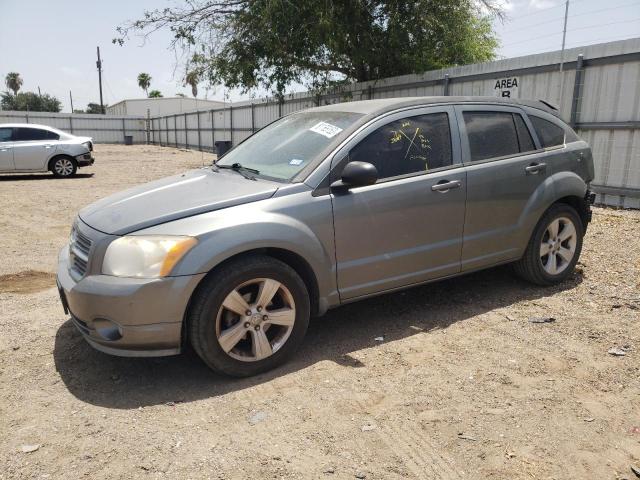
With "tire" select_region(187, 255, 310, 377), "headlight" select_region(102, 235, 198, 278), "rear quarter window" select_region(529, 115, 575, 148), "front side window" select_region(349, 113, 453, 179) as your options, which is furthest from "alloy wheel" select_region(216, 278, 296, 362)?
"rear quarter window" select_region(529, 115, 575, 148)

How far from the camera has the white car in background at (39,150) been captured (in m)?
14.0

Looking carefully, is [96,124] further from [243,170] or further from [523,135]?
[523,135]

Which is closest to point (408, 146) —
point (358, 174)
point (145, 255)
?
point (358, 174)

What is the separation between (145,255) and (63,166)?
13693 millimetres

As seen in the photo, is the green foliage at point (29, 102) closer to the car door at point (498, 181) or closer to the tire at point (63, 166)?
the tire at point (63, 166)

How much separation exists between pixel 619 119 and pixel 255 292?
776 centimetres

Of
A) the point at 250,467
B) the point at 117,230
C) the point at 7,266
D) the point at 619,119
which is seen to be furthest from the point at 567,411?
the point at 619,119

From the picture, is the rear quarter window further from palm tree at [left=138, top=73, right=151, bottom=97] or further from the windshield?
palm tree at [left=138, top=73, right=151, bottom=97]

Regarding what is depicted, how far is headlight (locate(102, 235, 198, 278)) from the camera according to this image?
298 centimetres

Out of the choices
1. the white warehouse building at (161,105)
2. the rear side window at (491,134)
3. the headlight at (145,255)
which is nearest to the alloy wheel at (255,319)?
the headlight at (145,255)

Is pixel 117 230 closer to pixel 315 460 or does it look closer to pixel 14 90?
pixel 315 460

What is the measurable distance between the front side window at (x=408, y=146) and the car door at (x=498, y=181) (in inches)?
8.4

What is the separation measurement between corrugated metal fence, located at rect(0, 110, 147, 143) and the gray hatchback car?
151ft

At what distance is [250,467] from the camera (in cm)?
246
